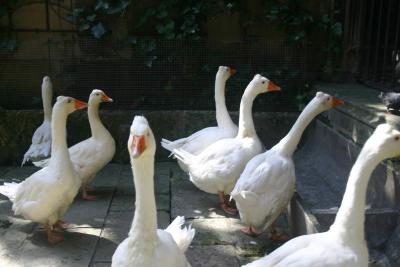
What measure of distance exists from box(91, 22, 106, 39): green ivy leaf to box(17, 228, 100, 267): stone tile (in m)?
3.41

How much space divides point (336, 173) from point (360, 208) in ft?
8.67

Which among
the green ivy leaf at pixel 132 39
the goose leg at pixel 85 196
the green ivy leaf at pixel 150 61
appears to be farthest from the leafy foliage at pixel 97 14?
the goose leg at pixel 85 196

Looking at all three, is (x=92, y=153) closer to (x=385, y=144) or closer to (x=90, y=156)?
(x=90, y=156)

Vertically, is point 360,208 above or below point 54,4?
below

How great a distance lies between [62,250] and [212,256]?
52.7 inches

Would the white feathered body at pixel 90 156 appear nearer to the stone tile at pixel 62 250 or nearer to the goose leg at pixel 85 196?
the goose leg at pixel 85 196

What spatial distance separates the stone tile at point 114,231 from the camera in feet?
13.2

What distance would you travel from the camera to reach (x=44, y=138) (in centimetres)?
601

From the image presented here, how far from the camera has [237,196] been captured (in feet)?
13.3

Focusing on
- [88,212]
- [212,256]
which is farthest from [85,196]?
[212,256]

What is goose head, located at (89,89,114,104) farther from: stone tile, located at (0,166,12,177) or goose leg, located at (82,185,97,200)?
stone tile, located at (0,166,12,177)

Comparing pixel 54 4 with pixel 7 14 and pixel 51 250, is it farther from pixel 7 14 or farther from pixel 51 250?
pixel 51 250

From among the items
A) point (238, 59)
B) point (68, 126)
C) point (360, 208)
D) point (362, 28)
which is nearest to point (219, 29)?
point (238, 59)

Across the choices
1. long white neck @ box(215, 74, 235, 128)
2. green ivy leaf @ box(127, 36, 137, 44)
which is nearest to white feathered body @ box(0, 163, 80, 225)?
long white neck @ box(215, 74, 235, 128)
